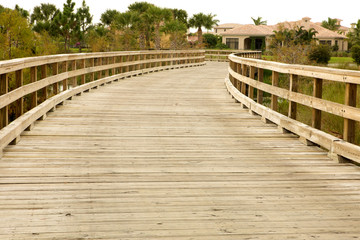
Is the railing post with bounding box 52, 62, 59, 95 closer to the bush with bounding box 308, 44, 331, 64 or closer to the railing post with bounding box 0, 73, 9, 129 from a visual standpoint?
the railing post with bounding box 0, 73, 9, 129

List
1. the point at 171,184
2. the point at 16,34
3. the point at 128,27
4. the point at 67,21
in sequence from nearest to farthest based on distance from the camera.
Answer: the point at 171,184, the point at 16,34, the point at 128,27, the point at 67,21

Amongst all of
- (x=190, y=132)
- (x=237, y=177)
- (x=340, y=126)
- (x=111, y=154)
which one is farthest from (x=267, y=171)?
(x=340, y=126)

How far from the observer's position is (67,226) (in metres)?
4.05

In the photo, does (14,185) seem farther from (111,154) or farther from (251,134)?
(251,134)

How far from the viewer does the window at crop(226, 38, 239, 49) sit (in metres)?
76.8

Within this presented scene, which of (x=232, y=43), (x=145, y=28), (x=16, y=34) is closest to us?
(x=16, y=34)

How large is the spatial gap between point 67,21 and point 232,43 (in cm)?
2316

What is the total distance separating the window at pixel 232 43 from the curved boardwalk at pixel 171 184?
68.8m

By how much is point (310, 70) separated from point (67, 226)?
176 inches

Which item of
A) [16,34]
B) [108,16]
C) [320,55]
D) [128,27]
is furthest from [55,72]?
[108,16]

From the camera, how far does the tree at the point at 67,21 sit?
68.8 metres

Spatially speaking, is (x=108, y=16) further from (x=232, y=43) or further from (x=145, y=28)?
(x=145, y=28)

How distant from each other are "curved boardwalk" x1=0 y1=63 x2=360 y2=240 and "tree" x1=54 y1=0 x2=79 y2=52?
6205cm

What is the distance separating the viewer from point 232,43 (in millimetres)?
77375
